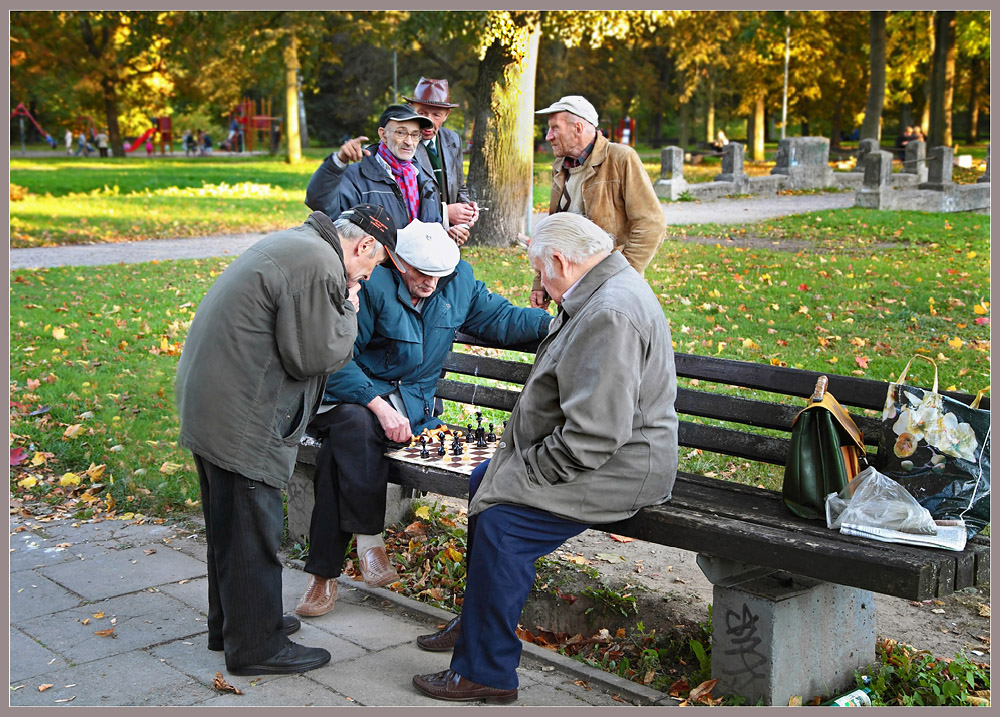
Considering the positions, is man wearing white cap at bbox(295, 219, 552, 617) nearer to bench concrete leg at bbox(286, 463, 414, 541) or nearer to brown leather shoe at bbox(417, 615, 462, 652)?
bench concrete leg at bbox(286, 463, 414, 541)

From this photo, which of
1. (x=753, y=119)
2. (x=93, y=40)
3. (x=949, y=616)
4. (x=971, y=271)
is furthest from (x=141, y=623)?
(x=93, y=40)

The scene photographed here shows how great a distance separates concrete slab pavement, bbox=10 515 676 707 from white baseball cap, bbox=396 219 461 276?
1.43 metres

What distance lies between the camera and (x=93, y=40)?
41469mm

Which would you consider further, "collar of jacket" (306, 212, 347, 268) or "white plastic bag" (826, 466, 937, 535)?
"collar of jacket" (306, 212, 347, 268)

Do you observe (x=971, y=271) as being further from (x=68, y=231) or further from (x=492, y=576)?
(x=68, y=231)

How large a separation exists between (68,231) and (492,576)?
627 inches

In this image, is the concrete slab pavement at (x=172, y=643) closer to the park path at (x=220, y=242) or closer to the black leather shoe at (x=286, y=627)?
the black leather shoe at (x=286, y=627)

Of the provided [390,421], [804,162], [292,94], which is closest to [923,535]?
[390,421]

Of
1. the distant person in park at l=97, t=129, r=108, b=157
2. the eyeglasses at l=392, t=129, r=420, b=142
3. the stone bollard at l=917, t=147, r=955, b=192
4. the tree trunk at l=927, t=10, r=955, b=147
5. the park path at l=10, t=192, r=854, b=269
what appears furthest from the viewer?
the distant person in park at l=97, t=129, r=108, b=157

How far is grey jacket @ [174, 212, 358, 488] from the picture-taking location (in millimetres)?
3762

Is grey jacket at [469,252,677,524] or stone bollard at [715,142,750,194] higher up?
stone bollard at [715,142,750,194]

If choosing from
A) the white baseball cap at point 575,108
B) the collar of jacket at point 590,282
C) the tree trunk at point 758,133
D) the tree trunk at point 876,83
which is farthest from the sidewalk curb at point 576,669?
the tree trunk at point 758,133

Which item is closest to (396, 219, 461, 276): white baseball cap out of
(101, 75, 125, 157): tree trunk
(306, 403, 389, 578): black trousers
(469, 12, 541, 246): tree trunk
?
(306, 403, 389, 578): black trousers

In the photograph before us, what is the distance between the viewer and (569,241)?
3846 mm
